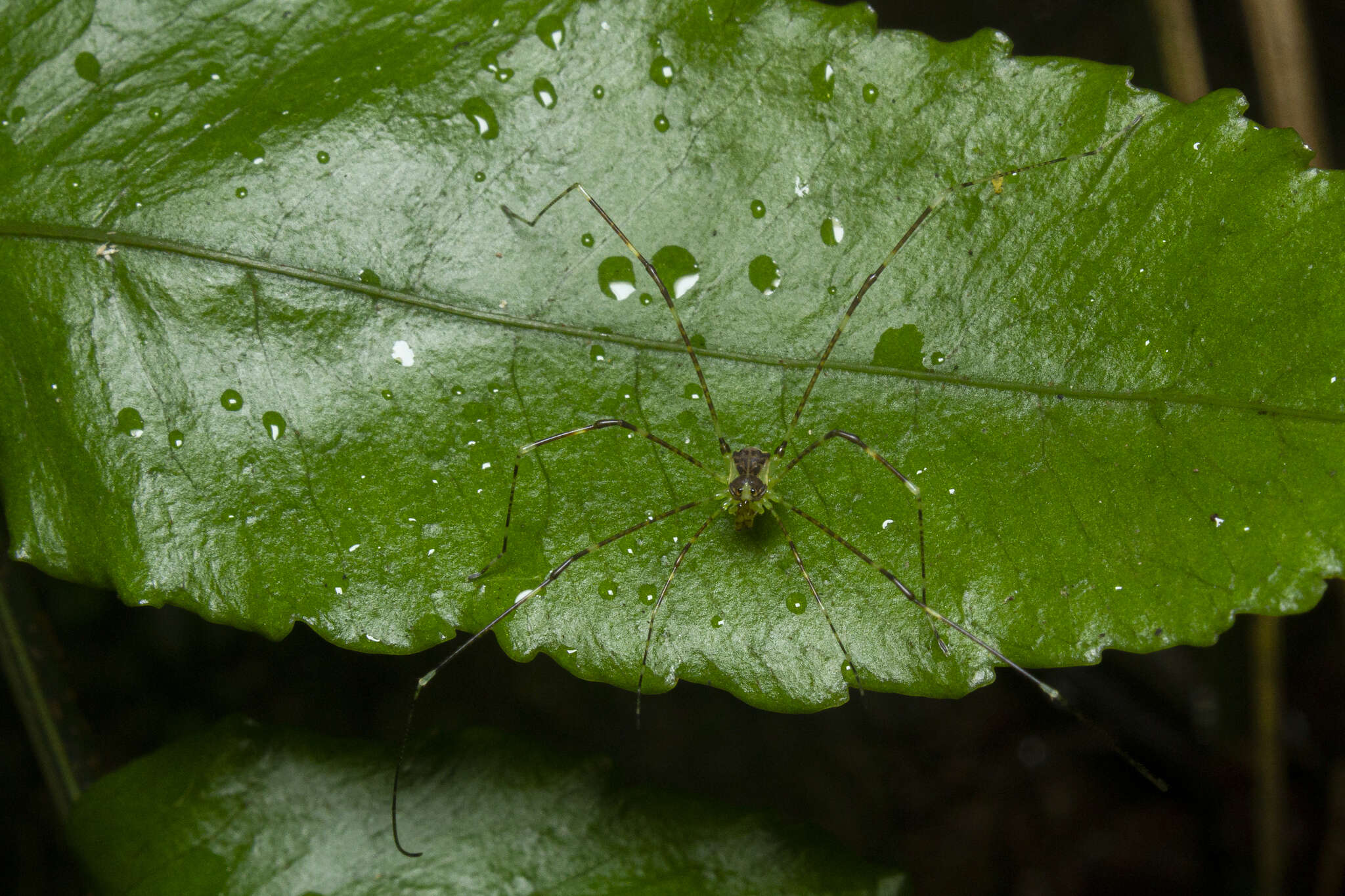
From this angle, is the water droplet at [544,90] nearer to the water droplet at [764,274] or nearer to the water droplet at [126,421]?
the water droplet at [764,274]

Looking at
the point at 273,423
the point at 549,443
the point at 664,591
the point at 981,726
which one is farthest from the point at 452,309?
the point at 981,726

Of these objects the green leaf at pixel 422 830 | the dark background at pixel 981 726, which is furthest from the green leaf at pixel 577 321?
the dark background at pixel 981 726

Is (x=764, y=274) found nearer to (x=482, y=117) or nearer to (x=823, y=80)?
(x=823, y=80)

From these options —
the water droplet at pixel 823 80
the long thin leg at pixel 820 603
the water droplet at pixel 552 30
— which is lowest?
the long thin leg at pixel 820 603

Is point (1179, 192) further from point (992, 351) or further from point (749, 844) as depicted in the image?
point (749, 844)

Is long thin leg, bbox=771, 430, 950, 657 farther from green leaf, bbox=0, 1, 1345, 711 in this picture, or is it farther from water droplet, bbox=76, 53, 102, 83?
water droplet, bbox=76, 53, 102, 83

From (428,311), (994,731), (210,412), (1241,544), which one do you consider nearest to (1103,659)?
(994,731)

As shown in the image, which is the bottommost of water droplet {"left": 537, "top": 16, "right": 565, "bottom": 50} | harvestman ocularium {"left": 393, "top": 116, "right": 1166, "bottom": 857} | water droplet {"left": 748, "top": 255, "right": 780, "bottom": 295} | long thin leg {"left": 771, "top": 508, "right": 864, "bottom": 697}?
long thin leg {"left": 771, "top": 508, "right": 864, "bottom": 697}

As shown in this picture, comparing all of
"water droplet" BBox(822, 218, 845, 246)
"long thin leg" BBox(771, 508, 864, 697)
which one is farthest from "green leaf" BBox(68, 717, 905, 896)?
"water droplet" BBox(822, 218, 845, 246)
